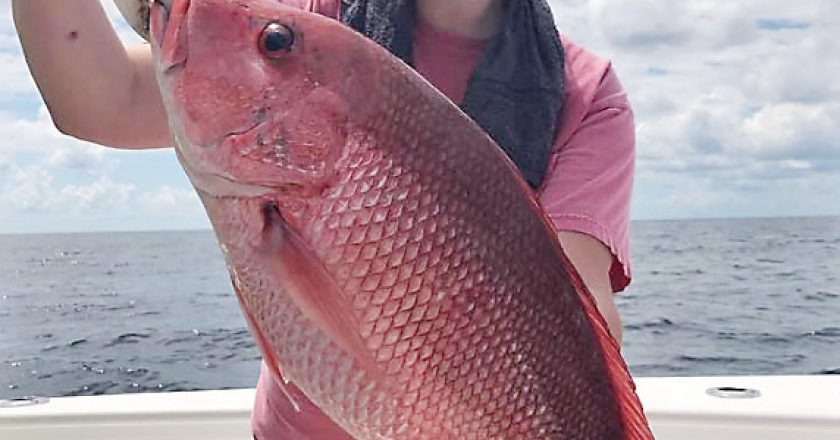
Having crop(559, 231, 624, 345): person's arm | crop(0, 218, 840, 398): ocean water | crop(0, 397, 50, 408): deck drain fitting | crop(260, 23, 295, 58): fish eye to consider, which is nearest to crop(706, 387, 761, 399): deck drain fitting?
crop(0, 218, 840, 398): ocean water

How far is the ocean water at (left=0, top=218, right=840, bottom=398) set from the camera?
10.5 m

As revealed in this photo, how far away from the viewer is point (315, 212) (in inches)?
37.0

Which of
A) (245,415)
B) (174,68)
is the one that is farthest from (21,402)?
(174,68)

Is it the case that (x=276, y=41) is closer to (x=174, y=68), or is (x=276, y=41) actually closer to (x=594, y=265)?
(x=174, y=68)

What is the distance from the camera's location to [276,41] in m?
0.98

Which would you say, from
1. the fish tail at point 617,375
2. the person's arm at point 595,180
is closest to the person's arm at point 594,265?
the person's arm at point 595,180

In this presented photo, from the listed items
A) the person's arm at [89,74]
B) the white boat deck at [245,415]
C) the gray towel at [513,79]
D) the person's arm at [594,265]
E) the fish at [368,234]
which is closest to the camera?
the fish at [368,234]

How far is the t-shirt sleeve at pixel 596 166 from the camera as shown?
155 cm

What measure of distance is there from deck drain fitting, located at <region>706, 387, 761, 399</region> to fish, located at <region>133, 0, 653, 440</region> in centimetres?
252

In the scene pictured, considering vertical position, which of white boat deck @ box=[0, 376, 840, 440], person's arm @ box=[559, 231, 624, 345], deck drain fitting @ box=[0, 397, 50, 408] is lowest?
deck drain fitting @ box=[0, 397, 50, 408]

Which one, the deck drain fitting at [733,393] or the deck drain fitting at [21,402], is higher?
the deck drain fitting at [733,393]

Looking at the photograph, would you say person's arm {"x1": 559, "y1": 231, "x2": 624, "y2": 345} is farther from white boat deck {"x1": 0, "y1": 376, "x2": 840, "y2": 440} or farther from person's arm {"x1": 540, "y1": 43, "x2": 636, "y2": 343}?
white boat deck {"x1": 0, "y1": 376, "x2": 840, "y2": 440}

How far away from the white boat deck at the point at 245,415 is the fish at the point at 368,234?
2.27m

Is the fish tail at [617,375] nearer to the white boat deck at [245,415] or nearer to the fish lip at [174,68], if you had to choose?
the fish lip at [174,68]
